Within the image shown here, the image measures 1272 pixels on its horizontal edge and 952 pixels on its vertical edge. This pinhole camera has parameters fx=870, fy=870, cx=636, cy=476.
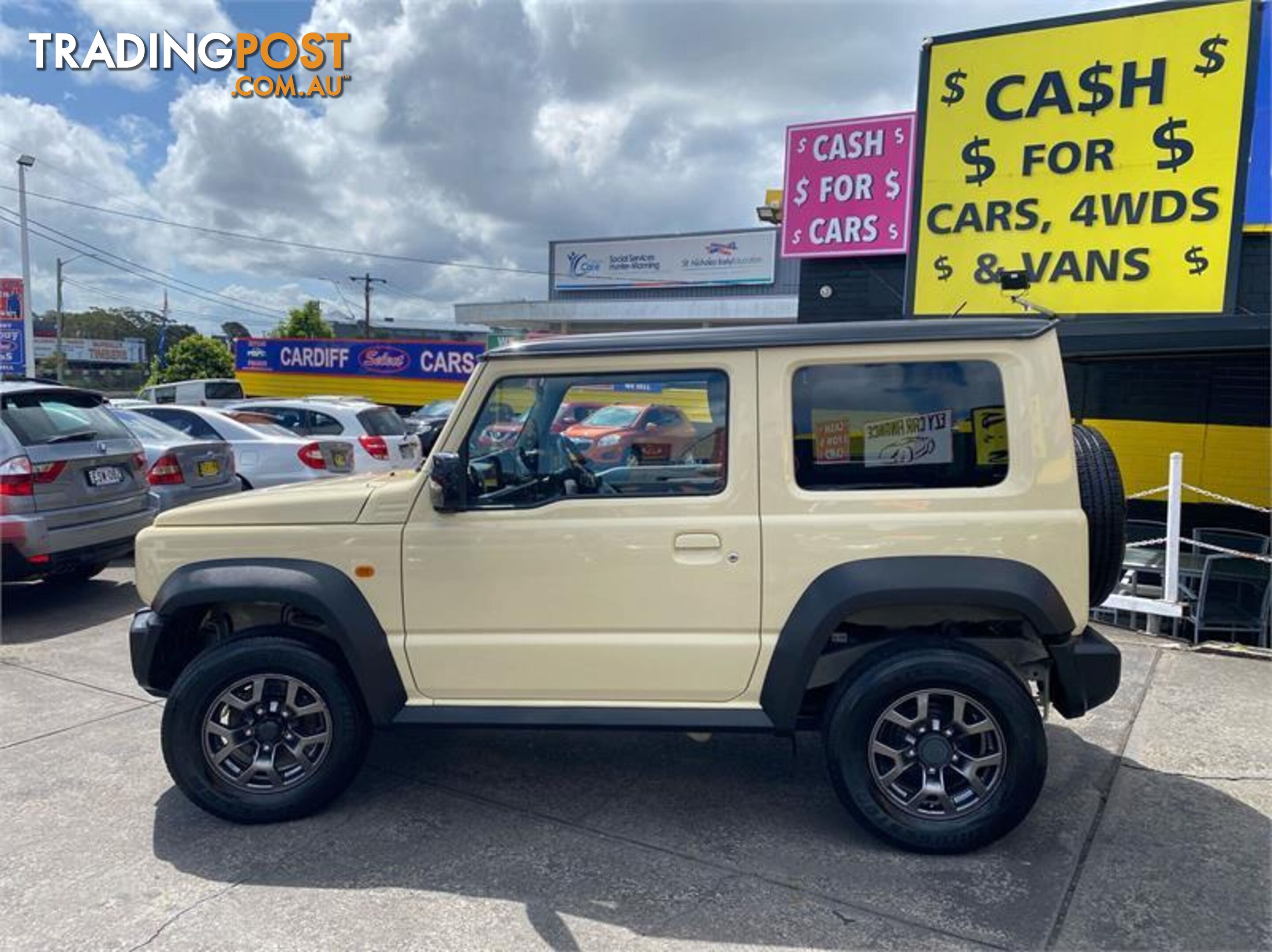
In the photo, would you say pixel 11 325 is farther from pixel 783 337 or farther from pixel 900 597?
pixel 900 597

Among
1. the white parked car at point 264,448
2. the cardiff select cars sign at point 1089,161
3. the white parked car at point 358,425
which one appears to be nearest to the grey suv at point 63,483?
the white parked car at point 264,448

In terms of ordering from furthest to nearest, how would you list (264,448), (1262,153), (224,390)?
(224,390) → (264,448) → (1262,153)

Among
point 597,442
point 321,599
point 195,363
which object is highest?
point 195,363

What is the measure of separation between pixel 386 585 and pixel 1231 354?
7745mm

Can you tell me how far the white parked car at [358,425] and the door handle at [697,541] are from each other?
26.4 feet

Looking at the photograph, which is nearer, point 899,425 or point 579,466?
point 899,425

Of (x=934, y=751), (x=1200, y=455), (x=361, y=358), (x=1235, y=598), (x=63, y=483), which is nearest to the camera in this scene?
(x=934, y=751)

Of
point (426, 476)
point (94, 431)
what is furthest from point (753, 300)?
point (426, 476)

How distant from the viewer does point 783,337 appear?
10.8 feet

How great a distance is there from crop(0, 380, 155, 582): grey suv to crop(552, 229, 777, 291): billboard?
38.2 metres

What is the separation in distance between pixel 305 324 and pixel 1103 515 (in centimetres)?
5192

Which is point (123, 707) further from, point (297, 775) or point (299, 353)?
point (299, 353)

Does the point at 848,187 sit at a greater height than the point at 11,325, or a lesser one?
greater

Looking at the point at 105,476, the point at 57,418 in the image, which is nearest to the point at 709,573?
the point at 105,476
